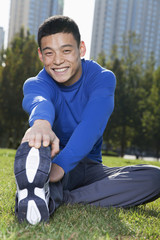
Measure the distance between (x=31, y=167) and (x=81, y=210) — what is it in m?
0.74

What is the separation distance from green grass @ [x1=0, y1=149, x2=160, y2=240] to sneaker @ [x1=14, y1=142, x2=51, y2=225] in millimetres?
67

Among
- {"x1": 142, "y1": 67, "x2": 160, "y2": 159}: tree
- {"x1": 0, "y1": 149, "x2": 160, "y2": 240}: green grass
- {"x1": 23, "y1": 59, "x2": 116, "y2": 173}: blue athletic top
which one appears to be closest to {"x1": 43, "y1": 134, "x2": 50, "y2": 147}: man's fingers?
{"x1": 23, "y1": 59, "x2": 116, "y2": 173}: blue athletic top

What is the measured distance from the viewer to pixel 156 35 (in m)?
67.0

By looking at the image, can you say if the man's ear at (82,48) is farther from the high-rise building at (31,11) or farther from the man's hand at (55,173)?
the high-rise building at (31,11)

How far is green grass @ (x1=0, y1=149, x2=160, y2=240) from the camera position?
5.58 feet

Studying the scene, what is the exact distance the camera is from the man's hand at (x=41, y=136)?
6.47 ft

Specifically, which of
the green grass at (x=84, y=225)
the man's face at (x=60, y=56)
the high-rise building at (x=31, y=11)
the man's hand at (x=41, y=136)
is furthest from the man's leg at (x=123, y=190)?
the high-rise building at (x=31, y=11)

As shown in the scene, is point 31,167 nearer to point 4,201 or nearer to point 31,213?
point 31,213

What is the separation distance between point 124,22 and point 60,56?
220 ft

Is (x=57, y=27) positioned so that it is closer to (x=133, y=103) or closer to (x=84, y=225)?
(x=84, y=225)

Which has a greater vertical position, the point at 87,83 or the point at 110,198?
the point at 87,83

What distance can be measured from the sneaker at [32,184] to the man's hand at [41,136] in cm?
6

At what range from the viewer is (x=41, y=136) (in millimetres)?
2002

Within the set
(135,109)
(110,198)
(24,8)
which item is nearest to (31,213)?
(110,198)
